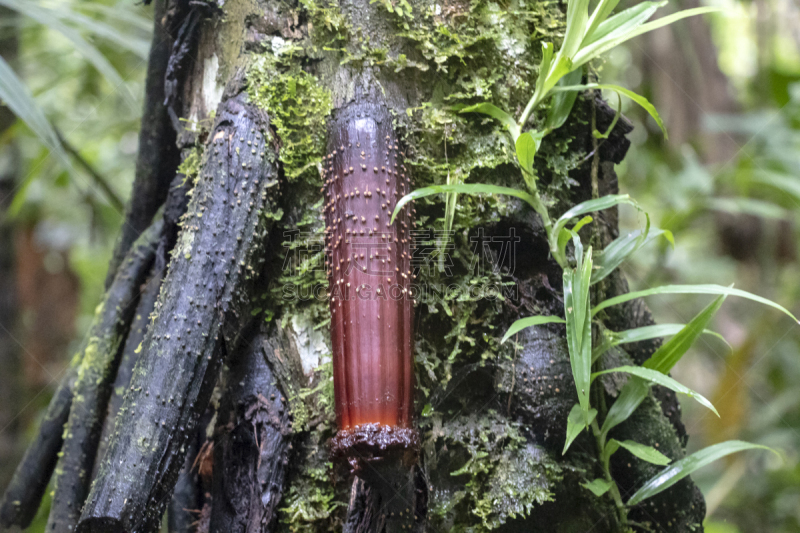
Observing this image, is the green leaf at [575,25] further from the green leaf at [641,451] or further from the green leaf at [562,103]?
the green leaf at [641,451]

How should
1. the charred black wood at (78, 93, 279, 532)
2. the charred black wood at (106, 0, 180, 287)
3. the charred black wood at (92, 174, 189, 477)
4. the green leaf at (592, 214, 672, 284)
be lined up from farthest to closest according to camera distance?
1. the charred black wood at (106, 0, 180, 287)
2. the charred black wood at (92, 174, 189, 477)
3. the green leaf at (592, 214, 672, 284)
4. the charred black wood at (78, 93, 279, 532)

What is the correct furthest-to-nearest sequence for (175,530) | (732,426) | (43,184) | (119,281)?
(43,184)
(732,426)
(119,281)
(175,530)

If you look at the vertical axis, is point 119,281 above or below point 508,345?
above

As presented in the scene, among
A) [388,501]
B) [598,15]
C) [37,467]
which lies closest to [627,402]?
[388,501]

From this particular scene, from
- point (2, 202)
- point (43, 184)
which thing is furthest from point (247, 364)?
point (43, 184)

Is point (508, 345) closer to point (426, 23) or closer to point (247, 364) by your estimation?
point (247, 364)

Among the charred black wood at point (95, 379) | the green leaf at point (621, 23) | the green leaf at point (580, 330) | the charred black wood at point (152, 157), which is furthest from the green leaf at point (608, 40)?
the charred black wood at point (95, 379)

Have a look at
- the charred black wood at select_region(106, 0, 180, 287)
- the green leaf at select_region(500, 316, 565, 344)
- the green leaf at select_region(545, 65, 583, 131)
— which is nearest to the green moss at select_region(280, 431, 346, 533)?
the green leaf at select_region(500, 316, 565, 344)

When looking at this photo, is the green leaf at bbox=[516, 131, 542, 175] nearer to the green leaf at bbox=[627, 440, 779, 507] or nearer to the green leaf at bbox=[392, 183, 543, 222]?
the green leaf at bbox=[392, 183, 543, 222]
